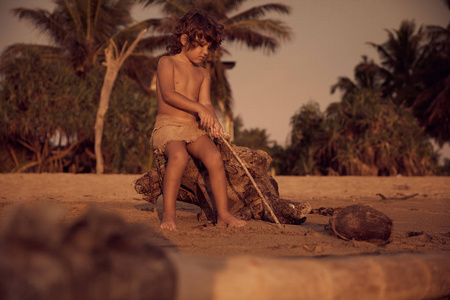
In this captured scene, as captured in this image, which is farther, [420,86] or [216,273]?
[420,86]

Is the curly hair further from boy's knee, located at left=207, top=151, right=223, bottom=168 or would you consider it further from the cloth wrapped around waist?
boy's knee, located at left=207, top=151, right=223, bottom=168

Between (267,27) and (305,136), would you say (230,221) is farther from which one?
(267,27)

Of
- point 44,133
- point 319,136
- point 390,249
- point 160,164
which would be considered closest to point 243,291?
point 390,249

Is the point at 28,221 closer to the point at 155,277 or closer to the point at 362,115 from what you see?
the point at 155,277

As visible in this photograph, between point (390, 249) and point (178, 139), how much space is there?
1726mm

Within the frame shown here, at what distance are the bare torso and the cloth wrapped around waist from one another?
5 centimetres

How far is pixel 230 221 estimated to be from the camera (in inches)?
124

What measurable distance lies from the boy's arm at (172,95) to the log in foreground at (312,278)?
6.57ft

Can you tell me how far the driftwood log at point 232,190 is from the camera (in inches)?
140

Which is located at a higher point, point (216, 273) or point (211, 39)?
point (211, 39)

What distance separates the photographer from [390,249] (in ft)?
7.78

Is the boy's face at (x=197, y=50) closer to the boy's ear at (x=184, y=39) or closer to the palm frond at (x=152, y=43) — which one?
the boy's ear at (x=184, y=39)

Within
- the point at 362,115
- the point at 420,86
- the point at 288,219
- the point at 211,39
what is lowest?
the point at 288,219

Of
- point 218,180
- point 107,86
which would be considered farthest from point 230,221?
point 107,86
